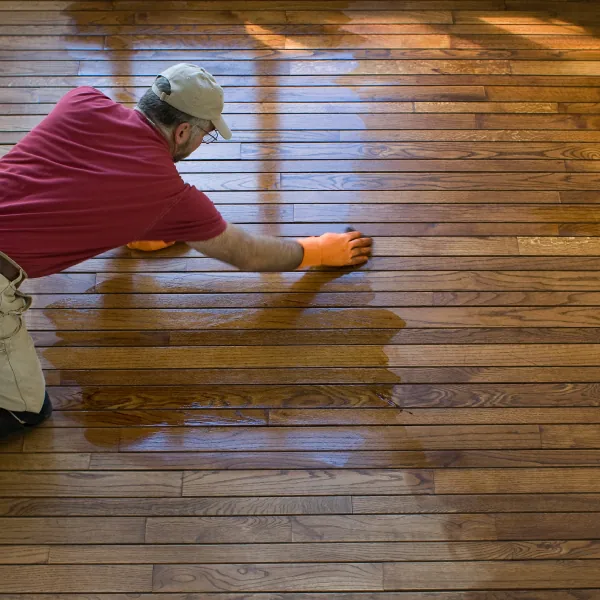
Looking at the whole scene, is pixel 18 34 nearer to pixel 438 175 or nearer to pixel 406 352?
pixel 438 175

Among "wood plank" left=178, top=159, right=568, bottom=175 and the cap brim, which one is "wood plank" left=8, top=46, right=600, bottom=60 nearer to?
"wood plank" left=178, top=159, right=568, bottom=175

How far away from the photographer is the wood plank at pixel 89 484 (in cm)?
243

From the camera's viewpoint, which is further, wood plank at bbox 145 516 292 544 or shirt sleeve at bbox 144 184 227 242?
wood plank at bbox 145 516 292 544

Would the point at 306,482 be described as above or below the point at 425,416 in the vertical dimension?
below

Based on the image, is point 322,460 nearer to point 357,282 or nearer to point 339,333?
point 339,333

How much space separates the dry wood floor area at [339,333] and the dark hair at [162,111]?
0.67m

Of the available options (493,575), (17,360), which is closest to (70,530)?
(17,360)

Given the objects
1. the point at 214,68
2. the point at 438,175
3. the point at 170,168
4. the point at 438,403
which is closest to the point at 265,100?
the point at 214,68

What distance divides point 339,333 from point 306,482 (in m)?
0.55

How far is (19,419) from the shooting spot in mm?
2424

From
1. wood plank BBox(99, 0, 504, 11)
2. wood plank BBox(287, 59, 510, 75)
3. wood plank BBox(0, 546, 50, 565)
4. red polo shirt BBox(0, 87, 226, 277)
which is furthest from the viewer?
wood plank BBox(99, 0, 504, 11)

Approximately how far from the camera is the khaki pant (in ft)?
7.23

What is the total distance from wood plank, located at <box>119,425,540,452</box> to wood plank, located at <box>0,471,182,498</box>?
0.10 metres

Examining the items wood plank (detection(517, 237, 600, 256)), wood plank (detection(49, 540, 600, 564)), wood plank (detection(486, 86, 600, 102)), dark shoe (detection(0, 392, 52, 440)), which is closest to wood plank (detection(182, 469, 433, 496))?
wood plank (detection(49, 540, 600, 564))
